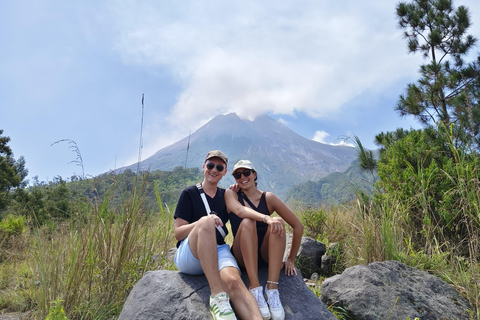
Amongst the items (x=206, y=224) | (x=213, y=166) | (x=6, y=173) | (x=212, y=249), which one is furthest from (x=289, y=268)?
(x=6, y=173)

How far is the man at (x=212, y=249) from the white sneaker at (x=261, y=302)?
0.38ft

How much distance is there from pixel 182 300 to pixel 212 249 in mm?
467

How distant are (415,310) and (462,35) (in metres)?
10.9

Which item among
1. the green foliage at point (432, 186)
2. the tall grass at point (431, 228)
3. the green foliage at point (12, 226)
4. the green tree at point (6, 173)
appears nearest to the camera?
the tall grass at point (431, 228)

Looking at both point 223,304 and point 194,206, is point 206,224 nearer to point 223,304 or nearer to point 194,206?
point 194,206

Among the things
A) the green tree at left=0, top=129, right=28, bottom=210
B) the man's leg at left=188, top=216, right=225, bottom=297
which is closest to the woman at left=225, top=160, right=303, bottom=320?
the man's leg at left=188, top=216, right=225, bottom=297

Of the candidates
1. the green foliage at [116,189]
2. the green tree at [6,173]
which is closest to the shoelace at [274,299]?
the green foliage at [116,189]

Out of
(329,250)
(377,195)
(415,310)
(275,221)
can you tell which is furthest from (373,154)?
(275,221)

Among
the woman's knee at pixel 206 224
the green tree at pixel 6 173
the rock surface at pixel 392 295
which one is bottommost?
the rock surface at pixel 392 295

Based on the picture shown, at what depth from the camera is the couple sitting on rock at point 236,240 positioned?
94.7 inches

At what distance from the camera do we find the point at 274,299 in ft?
8.38

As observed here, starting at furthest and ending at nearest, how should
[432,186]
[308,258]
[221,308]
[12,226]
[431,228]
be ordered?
[12,226] < [308,258] < [432,186] < [431,228] < [221,308]

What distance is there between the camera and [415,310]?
9.57 ft

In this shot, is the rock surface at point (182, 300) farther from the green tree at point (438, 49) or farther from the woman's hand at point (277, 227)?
the green tree at point (438, 49)
